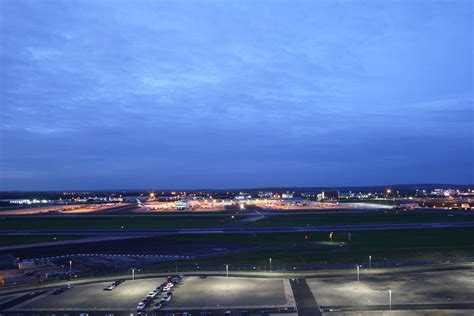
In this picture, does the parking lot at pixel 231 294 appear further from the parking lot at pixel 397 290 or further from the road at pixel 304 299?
the parking lot at pixel 397 290

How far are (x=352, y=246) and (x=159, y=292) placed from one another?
4102 centimetres

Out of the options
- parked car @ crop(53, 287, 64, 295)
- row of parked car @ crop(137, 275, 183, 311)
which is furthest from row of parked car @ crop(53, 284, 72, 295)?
row of parked car @ crop(137, 275, 183, 311)

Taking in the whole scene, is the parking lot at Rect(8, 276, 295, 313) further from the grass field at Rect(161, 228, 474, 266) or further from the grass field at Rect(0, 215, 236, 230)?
the grass field at Rect(0, 215, 236, 230)

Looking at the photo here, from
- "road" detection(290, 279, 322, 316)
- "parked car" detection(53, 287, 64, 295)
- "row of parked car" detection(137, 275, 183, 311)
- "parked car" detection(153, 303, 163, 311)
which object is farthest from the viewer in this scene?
"parked car" detection(53, 287, 64, 295)

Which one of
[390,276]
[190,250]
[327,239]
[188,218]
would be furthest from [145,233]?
[390,276]

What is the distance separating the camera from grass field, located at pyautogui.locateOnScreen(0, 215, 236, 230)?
112125 millimetres

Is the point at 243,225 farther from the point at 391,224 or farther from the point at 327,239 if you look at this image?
the point at 391,224

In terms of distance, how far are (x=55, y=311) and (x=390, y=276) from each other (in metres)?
41.6

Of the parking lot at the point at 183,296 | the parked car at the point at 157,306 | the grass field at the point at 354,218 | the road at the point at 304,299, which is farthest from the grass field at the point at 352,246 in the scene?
the parked car at the point at 157,306

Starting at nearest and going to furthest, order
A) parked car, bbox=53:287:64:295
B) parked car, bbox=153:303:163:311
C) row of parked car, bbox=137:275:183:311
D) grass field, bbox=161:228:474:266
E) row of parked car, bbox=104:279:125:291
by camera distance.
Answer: parked car, bbox=153:303:163:311 → row of parked car, bbox=137:275:183:311 → parked car, bbox=53:287:64:295 → row of parked car, bbox=104:279:125:291 → grass field, bbox=161:228:474:266

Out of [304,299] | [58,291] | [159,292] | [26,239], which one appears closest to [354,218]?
[304,299]

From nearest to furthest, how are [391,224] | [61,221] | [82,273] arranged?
[82,273] → [391,224] → [61,221]

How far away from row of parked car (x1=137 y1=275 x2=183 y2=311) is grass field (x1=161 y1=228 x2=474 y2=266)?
34.8 ft

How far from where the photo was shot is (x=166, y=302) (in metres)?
44.6
